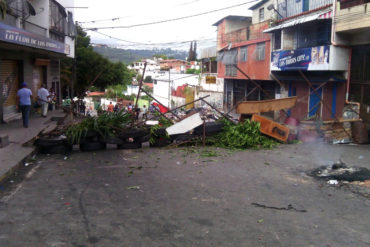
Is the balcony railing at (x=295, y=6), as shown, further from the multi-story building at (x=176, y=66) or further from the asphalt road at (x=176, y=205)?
the multi-story building at (x=176, y=66)

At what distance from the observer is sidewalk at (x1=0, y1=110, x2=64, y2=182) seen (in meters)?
8.44

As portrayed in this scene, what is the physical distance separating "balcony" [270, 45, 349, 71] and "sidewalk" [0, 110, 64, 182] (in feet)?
47.7

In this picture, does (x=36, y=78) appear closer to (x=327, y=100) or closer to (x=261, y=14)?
(x=327, y=100)

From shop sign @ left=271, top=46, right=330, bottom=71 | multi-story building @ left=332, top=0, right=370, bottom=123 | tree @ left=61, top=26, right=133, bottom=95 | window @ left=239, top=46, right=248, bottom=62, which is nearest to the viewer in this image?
multi-story building @ left=332, top=0, right=370, bottom=123

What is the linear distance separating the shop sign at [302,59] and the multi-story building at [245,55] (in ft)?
6.45

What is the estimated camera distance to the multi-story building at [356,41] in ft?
57.1

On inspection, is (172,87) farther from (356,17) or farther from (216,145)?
(216,145)

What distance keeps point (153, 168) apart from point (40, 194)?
3186mm

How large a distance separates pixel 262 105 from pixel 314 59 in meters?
8.78

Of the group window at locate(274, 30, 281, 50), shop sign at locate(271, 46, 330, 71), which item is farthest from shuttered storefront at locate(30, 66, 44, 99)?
window at locate(274, 30, 281, 50)

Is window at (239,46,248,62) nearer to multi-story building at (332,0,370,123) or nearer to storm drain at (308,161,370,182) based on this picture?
multi-story building at (332,0,370,123)

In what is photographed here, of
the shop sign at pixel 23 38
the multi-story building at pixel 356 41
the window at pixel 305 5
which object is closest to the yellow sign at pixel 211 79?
the window at pixel 305 5

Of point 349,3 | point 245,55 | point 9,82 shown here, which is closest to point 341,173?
point 349,3

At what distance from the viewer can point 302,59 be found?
2222cm
